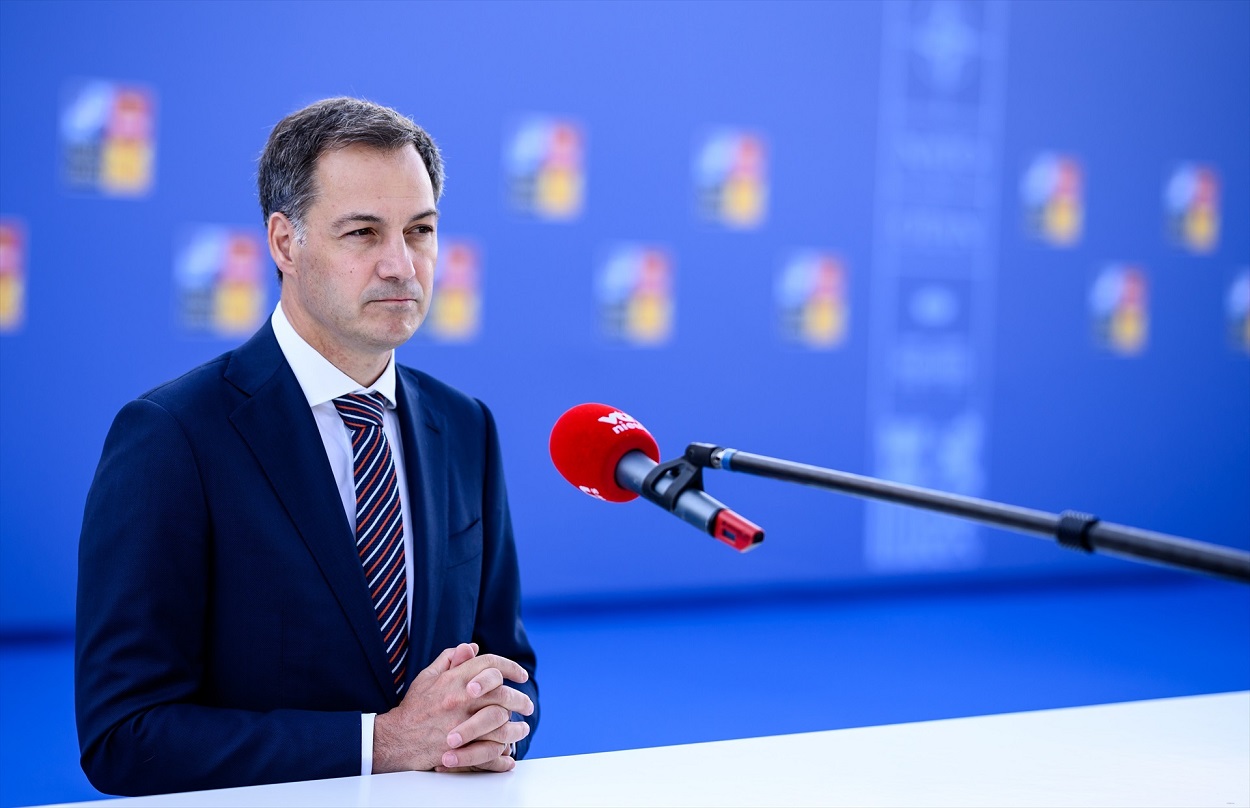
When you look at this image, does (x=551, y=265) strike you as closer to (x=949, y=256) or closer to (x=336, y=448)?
(x=949, y=256)

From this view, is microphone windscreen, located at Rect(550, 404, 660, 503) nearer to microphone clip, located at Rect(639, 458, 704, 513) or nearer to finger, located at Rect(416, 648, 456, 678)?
microphone clip, located at Rect(639, 458, 704, 513)

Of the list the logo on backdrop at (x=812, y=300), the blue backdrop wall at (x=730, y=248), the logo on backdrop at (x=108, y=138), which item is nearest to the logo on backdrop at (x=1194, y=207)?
the blue backdrop wall at (x=730, y=248)

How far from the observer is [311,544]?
145cm

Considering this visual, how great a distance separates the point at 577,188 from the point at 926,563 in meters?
2.21

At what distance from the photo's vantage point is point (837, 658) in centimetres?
425

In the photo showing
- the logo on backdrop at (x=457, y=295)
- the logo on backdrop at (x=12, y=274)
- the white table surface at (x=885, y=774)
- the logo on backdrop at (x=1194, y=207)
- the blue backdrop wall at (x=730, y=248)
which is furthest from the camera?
the logo on backdrop at (x=1194, y=207)

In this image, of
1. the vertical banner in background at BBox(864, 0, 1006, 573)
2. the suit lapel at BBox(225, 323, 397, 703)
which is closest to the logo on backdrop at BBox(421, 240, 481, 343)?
the vertical banner in background at BBox(864, 0, 1006, 573)

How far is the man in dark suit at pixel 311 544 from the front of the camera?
4.33 ft

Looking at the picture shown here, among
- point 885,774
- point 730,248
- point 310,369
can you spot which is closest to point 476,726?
point 885,774

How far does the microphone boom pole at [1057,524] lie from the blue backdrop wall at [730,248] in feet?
11.7

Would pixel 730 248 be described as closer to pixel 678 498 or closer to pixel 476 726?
pixel 476 726

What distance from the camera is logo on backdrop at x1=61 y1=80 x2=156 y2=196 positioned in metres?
3.94

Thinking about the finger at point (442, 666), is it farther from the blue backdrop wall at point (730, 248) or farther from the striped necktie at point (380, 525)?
the blue backdrop wall at point (730, 248)

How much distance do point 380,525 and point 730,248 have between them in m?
3.59
